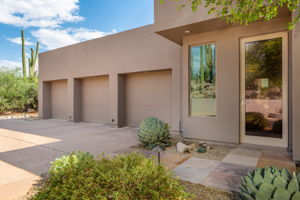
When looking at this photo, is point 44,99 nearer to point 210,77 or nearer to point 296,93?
point 210,77

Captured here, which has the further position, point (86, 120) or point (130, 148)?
point (86, 120)

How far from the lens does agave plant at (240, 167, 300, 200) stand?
4.81 feet

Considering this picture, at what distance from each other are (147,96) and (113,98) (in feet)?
4.93

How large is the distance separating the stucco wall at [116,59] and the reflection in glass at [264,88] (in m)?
2.23

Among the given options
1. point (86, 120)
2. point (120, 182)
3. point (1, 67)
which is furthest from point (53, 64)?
point (120, 182)

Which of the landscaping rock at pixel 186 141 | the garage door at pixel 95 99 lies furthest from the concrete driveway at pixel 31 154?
the garage door at pixel 95 99

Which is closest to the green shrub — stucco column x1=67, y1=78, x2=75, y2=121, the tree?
the tree

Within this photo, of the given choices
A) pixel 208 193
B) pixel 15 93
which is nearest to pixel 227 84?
pixel 208 193

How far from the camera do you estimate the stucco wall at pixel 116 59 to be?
6.18 m

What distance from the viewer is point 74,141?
5.16m

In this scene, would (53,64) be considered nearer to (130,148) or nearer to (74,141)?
(74,141)

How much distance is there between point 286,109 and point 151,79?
4435mm

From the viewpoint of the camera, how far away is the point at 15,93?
1315cm

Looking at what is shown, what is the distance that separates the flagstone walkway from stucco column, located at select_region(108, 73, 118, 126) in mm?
3598
